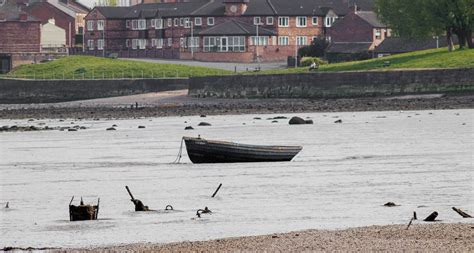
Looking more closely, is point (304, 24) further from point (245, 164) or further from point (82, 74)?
point (245, 164)

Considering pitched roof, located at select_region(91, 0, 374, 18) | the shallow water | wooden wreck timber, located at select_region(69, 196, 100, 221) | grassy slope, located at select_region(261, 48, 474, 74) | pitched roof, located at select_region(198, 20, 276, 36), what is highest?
pitched roof, located at select_region(91, 0, 374, 18)

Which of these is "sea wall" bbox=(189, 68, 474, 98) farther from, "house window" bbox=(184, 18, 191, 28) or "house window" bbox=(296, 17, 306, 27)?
"house window" bbox=(184, 18, 191, 28)

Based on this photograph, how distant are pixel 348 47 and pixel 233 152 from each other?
115 meters

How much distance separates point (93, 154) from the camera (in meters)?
59.9

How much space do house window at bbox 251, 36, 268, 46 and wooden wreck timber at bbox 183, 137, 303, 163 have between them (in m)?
A: 131

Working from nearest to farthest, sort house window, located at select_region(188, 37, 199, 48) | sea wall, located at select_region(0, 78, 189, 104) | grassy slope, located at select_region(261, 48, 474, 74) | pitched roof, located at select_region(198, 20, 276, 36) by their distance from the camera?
1. grassy slope, located at select_region(261, 48, 474, 74)
2. sea wall, located at select_region(0, 78, 189, 104)
3. pitched roof, located at select_region(198, 20, 276, 36)
4. house window, located at select_region(188, 37, 199, 48)

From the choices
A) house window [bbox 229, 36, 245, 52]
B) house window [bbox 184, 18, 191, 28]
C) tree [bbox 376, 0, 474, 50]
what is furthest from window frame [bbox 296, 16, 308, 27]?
tree [bbox 376, 0, 474, 50]

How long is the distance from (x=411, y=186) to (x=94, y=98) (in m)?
94.9

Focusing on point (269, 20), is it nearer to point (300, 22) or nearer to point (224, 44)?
point (300, 22)

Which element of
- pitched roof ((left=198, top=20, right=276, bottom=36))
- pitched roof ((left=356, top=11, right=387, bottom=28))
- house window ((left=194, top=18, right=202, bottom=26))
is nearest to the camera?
pitched roof ((left=356, top=11, right=387, bottom=28))

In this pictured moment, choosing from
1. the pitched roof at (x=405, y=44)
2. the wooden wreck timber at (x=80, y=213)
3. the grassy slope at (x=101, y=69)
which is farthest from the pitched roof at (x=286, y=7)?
the wooden wreck timber at (x=80, y=213)

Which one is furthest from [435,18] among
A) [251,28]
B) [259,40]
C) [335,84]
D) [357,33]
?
[251,28]

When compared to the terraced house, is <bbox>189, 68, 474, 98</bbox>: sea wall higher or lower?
lower

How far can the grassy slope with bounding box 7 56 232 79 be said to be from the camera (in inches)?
5753
